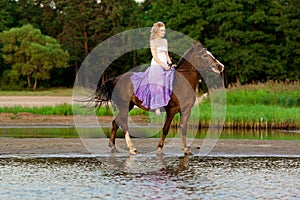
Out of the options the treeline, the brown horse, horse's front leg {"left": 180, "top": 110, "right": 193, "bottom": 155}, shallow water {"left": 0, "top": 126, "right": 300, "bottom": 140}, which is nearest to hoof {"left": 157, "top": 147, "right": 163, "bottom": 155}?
the brown horse

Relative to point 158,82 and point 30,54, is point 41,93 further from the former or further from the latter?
point 158,82

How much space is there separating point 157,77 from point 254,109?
13.9 m

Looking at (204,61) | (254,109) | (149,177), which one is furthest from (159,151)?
(254,109)

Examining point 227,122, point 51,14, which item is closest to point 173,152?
point 227,122

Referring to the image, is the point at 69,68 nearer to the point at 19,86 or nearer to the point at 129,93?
the point at 19,86

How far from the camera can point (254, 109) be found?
2867 centimetres

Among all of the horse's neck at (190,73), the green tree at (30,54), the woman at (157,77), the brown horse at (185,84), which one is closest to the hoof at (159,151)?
the brown horse at (185,84)

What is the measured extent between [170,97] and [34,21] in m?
61.5

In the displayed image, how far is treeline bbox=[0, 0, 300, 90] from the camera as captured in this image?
58.1m

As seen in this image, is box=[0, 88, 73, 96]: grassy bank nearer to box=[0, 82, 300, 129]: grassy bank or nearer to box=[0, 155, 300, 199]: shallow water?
box=[0, 82, 300, 129]: grassy bank

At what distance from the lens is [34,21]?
75.3m

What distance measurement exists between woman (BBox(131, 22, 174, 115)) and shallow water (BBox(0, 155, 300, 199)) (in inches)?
46.6

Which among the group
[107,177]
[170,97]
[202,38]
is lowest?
[107,177]

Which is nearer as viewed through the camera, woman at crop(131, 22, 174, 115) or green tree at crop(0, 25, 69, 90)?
woman at crop(131, 22, 174, 115)
